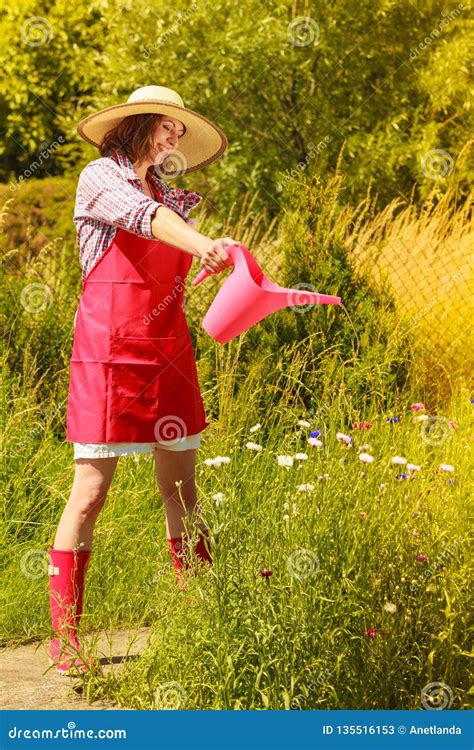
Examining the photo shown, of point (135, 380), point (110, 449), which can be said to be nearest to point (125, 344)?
point (135, 380)

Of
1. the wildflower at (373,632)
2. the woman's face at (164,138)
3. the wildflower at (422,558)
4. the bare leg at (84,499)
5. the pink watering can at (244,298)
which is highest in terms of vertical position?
the woman's face at (164,138)

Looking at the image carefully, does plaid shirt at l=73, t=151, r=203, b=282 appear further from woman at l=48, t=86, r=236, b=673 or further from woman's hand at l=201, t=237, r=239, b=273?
woman's hand at l=201, t=237, r=239, b=273

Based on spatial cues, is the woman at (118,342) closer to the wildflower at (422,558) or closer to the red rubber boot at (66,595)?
the red rubber boot at (66,595)

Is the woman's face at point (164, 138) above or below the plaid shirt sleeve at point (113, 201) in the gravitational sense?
above

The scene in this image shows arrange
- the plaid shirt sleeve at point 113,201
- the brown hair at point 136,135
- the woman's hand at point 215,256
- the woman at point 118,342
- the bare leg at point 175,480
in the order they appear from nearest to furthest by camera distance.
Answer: the woman's hand at point 215,256 → the plaid shirt sleeve at point 113,201 → the woman at point 118,342 → the brown hair at point 136,135 → the bare leg at point 175,480

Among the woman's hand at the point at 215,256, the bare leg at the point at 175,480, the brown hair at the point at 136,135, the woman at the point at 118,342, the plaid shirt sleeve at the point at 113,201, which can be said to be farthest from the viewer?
the bare leg at the point at 175,480

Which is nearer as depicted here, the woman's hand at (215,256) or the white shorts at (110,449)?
the woman's hand at (215,256)

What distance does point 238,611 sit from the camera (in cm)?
295

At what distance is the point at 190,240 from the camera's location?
115 inches

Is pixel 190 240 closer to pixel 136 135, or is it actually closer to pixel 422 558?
pixel 136 135

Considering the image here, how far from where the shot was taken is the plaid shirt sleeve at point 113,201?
303cm

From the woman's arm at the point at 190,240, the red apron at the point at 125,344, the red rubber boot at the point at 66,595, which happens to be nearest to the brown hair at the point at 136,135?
the red apron at the point at 125,344

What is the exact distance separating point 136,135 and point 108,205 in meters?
0.37

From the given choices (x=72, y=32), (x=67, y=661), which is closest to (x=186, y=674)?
(x=67, y=661)
